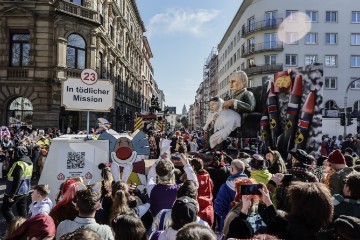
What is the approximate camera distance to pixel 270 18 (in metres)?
40.6

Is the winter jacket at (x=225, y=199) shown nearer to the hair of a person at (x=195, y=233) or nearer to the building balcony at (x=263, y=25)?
the hair of a person at (x=195, y=233)

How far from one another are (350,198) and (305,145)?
4.70 m

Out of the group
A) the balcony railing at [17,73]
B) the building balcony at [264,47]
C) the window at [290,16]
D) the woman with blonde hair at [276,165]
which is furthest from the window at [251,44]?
the woman with blonde hair at [276,165]

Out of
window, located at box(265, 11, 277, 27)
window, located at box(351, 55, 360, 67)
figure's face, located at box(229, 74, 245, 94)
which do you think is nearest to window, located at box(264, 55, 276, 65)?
window, located at box(265, 11, 277, 27)

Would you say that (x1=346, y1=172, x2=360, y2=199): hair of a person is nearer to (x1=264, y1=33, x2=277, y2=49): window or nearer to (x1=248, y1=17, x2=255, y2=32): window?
(x1=264, y1=33, x2=277, y2=49): window

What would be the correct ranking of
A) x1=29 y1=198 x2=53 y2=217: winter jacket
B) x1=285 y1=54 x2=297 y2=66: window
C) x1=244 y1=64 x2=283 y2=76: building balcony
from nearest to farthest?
x1=29 y1=198 x2=53 y2=217: winter jacket, x1=244 y1=64 x2=283 y2=76: building balcony, x1=285 y1=54 x2=297 y2=66: window

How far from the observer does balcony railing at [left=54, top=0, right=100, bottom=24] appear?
72.8ft

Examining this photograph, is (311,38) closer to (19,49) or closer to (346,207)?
(19,49)

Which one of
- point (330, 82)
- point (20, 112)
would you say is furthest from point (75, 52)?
point (330, 82)

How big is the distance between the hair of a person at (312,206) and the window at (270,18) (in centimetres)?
4019

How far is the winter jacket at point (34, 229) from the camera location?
3232 millimetres

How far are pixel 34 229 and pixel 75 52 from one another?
22.3m

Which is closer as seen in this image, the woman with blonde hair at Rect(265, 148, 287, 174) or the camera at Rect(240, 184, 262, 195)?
the camera at Rect(240, 184, 262, 195)

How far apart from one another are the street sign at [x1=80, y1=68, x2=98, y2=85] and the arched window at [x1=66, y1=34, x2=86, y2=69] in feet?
55.7
